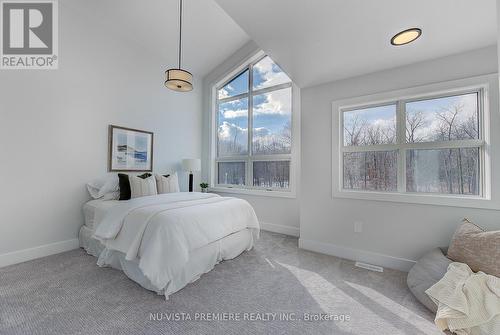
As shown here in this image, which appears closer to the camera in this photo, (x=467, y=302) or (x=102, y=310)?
(x=467, y=302)

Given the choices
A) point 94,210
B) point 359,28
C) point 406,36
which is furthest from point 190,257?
point 406,36

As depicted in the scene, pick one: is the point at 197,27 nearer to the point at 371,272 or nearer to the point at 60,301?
the point at 60,301

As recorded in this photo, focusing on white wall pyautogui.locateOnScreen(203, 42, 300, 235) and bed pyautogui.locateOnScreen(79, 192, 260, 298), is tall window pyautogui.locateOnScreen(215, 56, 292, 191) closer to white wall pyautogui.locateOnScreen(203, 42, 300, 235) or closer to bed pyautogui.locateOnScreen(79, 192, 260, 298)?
white wall pyautogui.locateOnScreen(203, 42, 300, 235)

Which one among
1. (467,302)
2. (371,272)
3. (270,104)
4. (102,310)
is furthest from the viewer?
(270,104)

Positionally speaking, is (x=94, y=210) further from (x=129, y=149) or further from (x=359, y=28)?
(x=359, y=28)

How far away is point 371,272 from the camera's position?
7.50 ft

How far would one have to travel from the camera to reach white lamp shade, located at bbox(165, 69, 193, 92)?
2.55 meters

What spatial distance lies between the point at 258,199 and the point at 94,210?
2.64 m

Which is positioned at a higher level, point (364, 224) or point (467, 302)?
point (364, 224)

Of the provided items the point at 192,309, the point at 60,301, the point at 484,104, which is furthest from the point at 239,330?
the point at 484,104

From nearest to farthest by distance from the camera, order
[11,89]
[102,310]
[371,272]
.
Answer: [102,310]
[371,272]
[11,89]

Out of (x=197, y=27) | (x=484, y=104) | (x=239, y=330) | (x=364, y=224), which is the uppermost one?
(x=197, y=27)

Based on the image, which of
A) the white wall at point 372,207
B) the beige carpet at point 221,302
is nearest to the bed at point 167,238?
the beige carpet at point 221,302

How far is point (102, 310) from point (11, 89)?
276cm
